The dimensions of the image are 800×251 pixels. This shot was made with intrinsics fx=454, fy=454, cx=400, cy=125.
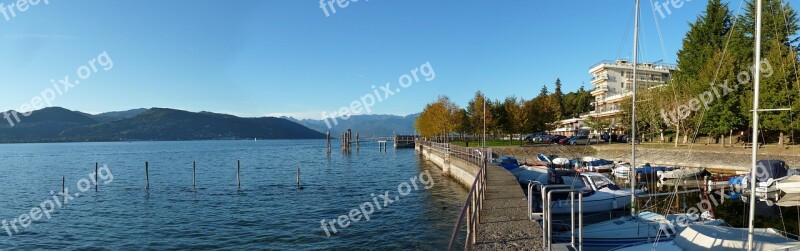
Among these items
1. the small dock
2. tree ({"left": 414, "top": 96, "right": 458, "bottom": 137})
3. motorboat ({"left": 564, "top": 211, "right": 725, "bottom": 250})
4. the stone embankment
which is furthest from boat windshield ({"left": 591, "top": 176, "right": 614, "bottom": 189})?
the small dock

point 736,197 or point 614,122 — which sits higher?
point 614,122

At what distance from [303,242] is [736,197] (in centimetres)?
2403

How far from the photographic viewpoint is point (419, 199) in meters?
28.0

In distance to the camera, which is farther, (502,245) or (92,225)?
(92,225)

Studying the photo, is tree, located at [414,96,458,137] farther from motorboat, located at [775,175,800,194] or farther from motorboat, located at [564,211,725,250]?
motorboat, located at [564,211,725,250]

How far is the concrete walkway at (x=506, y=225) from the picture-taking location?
10.7 m

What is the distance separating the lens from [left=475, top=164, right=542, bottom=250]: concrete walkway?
35.1ft

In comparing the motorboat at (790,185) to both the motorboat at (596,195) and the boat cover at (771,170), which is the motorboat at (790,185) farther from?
the motorboat at (596,195)

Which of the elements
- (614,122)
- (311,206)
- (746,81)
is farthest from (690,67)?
(311,206)

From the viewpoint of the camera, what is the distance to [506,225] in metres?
12.6

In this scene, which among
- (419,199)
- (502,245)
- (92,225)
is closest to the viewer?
(502,245)

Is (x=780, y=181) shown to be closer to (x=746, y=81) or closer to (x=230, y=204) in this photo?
(x=746, y=81)

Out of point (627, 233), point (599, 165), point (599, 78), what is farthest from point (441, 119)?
point (627, 233)

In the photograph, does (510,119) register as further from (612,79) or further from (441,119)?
(612,79)
